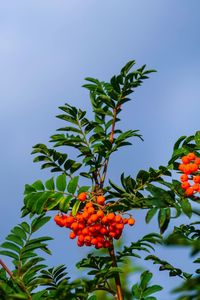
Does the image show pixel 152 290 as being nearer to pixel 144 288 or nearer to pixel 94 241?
pixel 144 288

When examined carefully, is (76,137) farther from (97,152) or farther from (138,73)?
(138,73)

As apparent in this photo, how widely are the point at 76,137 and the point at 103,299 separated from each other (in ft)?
17.5

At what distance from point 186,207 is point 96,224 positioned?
0.82 m

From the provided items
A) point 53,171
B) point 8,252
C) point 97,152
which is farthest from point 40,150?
point 8,252

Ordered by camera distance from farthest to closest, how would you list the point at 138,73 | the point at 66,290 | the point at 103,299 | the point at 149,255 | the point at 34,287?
1. the point at 103,299
2. the point at 138,73
3. the point at 149,255
4. the point at 34,287
5. the point at 66,290

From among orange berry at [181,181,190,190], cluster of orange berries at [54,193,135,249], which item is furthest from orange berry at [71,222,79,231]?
orange berry at [181,181,190,190]

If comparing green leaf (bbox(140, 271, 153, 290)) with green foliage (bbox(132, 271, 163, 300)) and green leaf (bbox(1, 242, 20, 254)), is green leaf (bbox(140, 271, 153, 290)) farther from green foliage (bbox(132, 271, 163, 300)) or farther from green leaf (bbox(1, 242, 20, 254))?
green leaf (bbox(1, 242, 20, 254))

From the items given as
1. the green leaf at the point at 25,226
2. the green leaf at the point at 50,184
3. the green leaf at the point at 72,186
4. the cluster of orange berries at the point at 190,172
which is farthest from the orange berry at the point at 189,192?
the green leaf at the point at 25,226

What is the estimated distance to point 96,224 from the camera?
4.11 meters

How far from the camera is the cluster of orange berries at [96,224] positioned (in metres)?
4.06

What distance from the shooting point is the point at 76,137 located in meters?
4.65

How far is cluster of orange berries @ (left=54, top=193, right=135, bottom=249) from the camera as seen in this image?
13.3ft

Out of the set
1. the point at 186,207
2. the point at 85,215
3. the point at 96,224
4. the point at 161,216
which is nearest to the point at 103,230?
the point at 96,224

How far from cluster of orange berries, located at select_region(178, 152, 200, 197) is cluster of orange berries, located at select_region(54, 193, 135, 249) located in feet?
1.96
